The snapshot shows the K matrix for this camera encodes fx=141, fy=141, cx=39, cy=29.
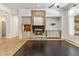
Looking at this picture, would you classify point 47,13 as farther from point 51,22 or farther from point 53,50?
point 53,50

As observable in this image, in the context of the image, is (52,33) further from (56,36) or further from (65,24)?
(65,24)

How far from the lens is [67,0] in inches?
70.8

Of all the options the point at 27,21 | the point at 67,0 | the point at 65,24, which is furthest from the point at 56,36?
the point at 67,0

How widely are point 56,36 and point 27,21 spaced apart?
283 cm

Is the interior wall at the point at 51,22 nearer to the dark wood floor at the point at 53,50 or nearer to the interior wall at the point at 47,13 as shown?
the interior wall at the point at 47,13

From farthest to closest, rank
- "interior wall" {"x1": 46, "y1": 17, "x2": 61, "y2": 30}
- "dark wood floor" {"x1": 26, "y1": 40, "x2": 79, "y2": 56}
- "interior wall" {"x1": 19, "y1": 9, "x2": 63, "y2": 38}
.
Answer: "interior wall" {"x1": 46, "y1": 17, "x2": 61, "y2": 30} < "interior wall" {"x1": 19, "y1": 9, "x2": 63, "y2": 38} < "dark wood floor" {"x1": 26, "y1": 40, "x2": 79, "y2": 56}

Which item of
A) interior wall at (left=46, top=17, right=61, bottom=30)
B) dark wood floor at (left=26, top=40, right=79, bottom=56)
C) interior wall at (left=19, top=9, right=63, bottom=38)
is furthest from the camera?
interior wall at (left=46, top=17, right=61, bottom=30)

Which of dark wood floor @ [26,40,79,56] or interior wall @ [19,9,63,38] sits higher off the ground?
interior wall @ [19,9,63,38]

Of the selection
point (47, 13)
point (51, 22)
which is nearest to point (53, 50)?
point (47, 13)

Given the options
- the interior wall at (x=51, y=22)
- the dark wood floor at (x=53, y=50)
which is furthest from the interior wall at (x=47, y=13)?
the dark wood floor at (x=53, y=50)

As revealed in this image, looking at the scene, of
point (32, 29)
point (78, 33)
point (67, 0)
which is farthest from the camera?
point (32, 29)

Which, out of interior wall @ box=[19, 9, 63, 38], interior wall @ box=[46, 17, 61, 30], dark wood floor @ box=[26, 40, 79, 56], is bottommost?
dark wood floor @ box=[26, 40, 79, 56]

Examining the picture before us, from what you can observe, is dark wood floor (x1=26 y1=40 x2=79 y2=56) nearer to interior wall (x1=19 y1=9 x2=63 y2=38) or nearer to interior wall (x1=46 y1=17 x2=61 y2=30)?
interior wall (x1=19 y1=9 x2=63 y2=38)

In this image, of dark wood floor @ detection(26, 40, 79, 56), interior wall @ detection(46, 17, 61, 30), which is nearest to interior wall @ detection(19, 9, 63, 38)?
interior wall @ detection(46, 17, 61, 30)
